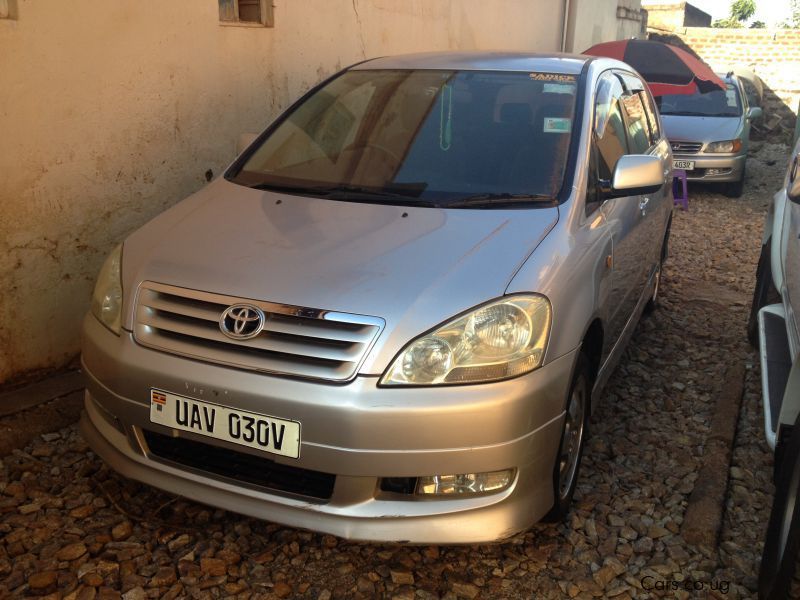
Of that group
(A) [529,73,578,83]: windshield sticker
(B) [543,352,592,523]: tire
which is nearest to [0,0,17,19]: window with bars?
(A) [529,73,578,83]: windshield sticker

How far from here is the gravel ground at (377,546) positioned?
2662 mm

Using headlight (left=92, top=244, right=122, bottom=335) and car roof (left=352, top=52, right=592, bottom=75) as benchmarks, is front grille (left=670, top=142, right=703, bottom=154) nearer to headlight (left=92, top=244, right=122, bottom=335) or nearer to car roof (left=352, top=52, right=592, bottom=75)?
car roof (left=352, top=52, right=592, bottom=75)

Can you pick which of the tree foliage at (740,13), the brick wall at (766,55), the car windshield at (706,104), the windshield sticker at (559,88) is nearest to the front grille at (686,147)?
the car windshield at (706,104)

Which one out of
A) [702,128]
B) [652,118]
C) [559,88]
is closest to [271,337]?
Result: [559,88]

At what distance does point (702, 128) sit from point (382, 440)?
967 cm

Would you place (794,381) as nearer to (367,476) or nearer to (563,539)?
(563,539)

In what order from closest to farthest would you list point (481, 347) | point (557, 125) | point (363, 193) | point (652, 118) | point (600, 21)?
point (481, 347), point (363, 193), point (557, 125), point (652, 118), point (600, 21)

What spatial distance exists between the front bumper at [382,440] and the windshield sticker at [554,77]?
5.19 feet

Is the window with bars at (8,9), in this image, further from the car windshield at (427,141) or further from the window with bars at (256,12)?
the window with bars at (256,12)

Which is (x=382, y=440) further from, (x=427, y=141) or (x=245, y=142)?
(x=245, y=142)

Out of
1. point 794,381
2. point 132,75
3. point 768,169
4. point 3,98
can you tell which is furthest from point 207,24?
point 768,169

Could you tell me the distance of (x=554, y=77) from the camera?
368cm

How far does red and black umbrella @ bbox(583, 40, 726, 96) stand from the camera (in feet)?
28.5

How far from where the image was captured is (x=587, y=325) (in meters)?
2.85
